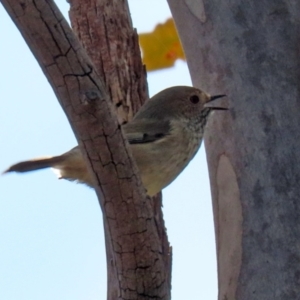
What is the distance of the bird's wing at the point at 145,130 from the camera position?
5090 millimetres

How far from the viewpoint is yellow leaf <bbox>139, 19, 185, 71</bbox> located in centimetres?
587

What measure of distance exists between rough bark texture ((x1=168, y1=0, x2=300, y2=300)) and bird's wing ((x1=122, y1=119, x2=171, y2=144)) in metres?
0.68

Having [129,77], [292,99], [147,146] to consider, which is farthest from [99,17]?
[292,99]

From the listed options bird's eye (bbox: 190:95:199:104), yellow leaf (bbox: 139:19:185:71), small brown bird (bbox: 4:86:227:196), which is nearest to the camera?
small brown bird (bbox: 4:86:227:196)

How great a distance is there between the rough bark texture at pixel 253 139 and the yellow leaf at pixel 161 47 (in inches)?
52.1

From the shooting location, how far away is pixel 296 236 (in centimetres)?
390

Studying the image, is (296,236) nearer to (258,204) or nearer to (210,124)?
(258,204)

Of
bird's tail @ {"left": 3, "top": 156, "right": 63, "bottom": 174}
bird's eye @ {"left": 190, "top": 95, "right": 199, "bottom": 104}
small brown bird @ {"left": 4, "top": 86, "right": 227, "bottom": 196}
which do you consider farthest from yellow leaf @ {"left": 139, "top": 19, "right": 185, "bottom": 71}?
bird's tail @ {"left": 3, "top": 156, "right": 63, "bottom": 174}


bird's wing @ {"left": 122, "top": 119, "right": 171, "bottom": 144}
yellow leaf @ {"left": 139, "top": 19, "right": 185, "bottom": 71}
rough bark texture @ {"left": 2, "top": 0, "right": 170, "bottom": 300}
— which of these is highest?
yellow leaf @ {"left": 139, "top": 19, "right": 185, "bottom": 71}

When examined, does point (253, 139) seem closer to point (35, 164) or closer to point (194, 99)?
point (35, 164)

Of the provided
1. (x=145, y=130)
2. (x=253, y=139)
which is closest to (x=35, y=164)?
(x=145, y=130)

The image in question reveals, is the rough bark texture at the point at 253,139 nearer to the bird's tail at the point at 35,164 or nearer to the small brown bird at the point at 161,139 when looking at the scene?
the small brown bird at the point at 161,139

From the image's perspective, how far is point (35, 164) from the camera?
14.4 feet

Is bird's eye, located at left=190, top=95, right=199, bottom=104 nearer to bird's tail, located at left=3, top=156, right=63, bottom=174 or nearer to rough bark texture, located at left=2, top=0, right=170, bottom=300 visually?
bird's tail, located at left=3, top=156, right=63, bottom=174
